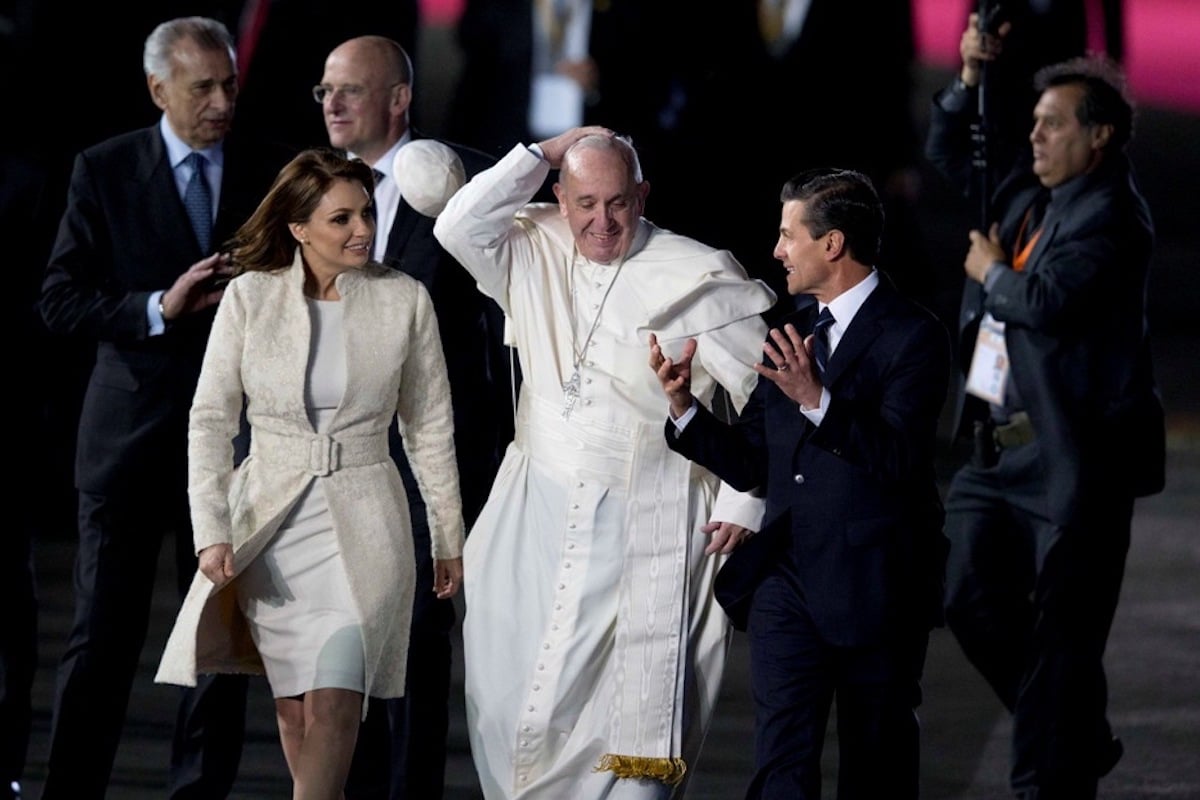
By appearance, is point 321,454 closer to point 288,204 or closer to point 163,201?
point 288,204

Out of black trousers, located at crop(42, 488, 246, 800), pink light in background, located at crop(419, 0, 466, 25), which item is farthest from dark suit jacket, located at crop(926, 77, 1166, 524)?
pink light in background, located at crop(419, 0, 466, 25)

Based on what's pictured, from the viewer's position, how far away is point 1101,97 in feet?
22.9

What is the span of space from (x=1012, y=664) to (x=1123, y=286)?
1.16m

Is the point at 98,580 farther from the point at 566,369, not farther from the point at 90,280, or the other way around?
the point at 566,369

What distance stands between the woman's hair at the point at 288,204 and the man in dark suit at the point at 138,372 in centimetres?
59

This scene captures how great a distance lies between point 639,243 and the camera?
19.1 ft

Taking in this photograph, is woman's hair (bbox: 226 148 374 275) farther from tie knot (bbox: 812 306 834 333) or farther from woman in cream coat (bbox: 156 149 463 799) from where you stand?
tie knot (bbox: 812 306 834 333)

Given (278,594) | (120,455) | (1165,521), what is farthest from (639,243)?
(1165,521)

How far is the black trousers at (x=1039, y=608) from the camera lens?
22.4 feet

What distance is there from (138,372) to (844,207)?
2101mm

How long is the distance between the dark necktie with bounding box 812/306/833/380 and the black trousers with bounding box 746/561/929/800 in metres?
0.48

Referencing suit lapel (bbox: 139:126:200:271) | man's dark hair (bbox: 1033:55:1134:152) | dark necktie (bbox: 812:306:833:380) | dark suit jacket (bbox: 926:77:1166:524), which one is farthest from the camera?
man's dark hair (bbox: 1033:55:1134:152)

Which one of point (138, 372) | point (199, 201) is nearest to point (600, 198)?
point (199, 201)

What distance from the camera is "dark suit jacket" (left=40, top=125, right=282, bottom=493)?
6484mm
